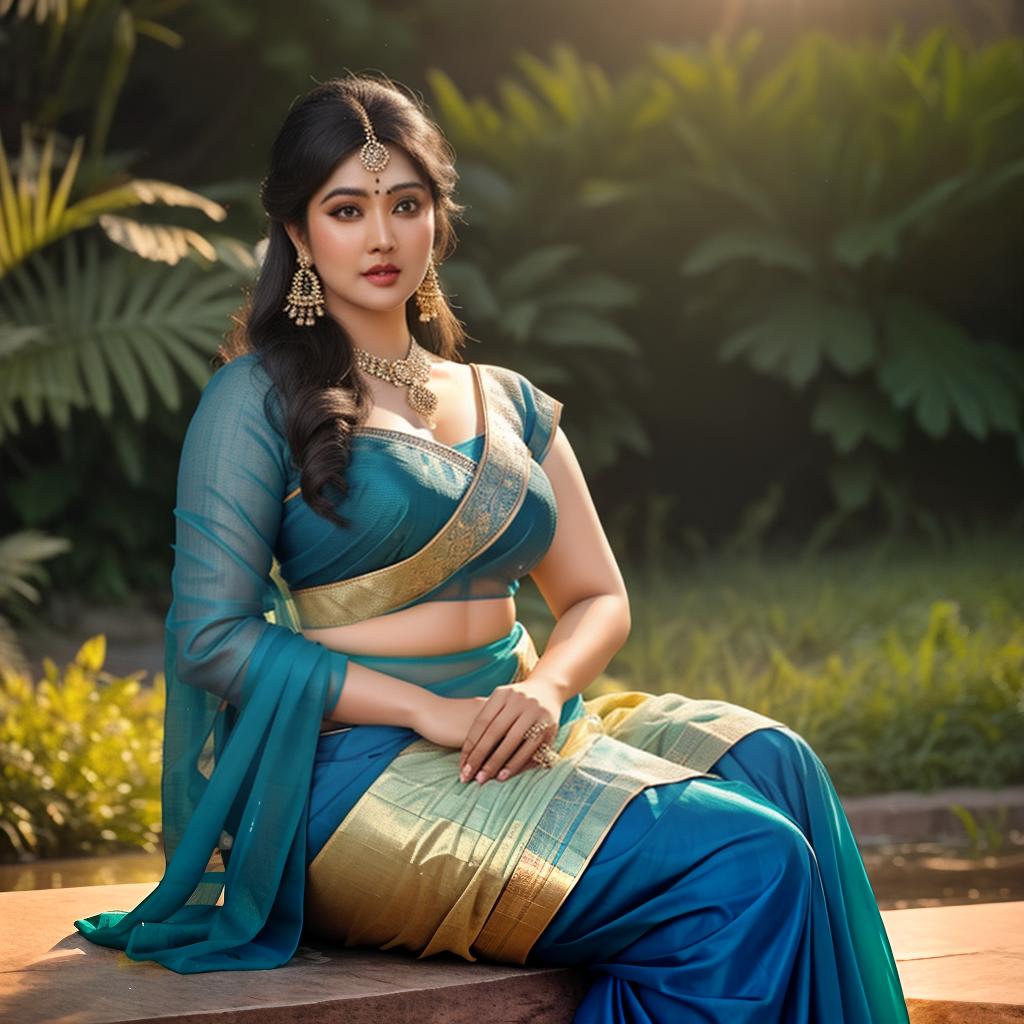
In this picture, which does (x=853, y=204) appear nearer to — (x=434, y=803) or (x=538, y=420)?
(x=538, y=420)

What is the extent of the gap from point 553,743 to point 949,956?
0.80 meters

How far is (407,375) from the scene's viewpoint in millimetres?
2551

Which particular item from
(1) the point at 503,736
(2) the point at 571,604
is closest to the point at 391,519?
(1) the point at 503,736

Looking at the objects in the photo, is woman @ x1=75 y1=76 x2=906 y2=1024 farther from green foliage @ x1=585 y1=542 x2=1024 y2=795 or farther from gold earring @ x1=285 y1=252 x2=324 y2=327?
green foliage @ x1=585 y1=542 x2=1024 y2=795

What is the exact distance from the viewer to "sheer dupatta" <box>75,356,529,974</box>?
88.7 inches

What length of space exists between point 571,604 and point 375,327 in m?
0.53

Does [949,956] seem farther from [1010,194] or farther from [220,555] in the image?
[1010,194]

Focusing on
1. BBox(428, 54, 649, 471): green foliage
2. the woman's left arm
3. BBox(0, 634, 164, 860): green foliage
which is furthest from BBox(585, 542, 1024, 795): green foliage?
the woman's left arm

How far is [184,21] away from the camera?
823 centimetres

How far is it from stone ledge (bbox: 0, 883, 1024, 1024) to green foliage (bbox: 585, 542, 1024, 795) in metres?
2.20

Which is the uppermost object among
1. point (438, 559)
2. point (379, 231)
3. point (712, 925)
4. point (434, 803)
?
point (379, 231)

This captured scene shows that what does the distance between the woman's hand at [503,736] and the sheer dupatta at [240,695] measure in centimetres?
20

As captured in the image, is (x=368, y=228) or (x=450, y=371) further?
(x=450, y=371)

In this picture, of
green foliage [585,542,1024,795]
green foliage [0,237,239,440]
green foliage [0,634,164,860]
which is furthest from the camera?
green foliage [0,237,239,440]
